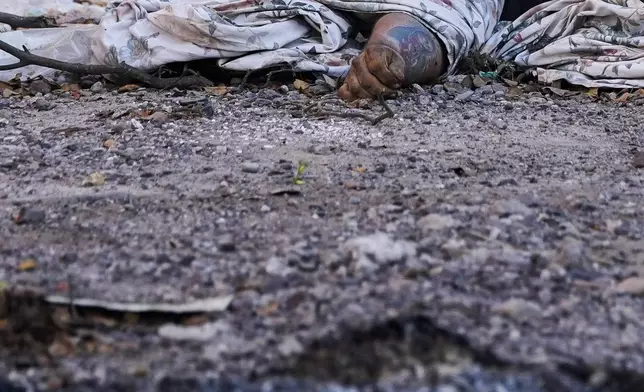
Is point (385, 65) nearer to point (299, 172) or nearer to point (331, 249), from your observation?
point (299, 172)

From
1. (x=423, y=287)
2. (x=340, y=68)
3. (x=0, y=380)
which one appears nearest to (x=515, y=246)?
(x=423, y=287)

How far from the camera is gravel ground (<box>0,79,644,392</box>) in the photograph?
103cm

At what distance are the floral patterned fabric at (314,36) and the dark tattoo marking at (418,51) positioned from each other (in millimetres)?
83

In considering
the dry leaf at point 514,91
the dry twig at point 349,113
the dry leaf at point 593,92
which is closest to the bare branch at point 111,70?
the dry twig at point 349,113

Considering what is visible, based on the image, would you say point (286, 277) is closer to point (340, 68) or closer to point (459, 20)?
point (340, 68)

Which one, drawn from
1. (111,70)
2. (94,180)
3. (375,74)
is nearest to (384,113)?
(375,74)

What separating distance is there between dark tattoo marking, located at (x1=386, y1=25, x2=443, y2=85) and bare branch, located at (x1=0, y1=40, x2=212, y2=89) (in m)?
0.75

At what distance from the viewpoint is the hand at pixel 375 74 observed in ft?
8.90

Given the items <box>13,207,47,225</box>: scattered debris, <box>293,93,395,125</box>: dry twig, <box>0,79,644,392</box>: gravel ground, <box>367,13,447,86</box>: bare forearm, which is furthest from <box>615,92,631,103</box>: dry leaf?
<box>13,207,47,225</box>: scattered debris

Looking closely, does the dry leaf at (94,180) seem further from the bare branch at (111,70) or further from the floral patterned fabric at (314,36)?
the floral patterned fabric at (314,36)

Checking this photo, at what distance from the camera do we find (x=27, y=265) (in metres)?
1.36

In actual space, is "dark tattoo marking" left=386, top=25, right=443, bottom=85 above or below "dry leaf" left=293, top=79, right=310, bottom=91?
above

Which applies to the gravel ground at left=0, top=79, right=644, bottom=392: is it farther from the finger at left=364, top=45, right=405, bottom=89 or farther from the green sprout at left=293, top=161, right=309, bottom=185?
the finger at left=364, top=45, right=405, bottom=89

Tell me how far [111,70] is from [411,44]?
3.69 ft
